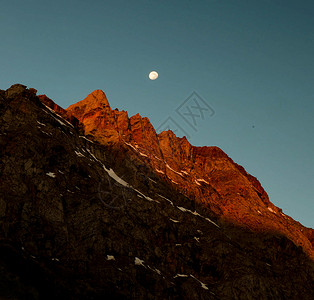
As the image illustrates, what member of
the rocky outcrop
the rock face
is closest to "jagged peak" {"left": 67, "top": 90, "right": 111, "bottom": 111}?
the rocky outcrop

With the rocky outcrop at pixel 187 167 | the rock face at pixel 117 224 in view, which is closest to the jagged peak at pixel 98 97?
the rocky outcrop at pixel 187 167

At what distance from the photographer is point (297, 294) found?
86375mm

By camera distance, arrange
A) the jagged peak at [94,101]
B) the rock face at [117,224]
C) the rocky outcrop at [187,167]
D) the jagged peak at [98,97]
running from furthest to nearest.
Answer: the jagged peak at [98,97] → the jagged peak at [94,101] → the rocky outcrop at [187,167] → the rock face at [117,224]

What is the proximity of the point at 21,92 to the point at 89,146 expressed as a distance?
22089mm

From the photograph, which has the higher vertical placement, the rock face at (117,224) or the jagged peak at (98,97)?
the jagged peak at (98,97)

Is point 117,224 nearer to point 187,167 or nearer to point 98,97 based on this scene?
point 187,167

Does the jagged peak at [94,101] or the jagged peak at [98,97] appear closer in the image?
the jagged peak at [94,101]

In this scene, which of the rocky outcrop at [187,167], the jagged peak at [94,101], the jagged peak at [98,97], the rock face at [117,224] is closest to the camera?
the rock face at [117,224]

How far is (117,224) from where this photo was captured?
2960 inches

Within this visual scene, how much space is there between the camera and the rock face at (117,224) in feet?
193

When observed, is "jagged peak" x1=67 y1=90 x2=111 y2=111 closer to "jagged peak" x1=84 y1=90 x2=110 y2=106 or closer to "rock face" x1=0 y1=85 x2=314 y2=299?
"jagged peak" x1=84 y1=90 x2=110 y2=106

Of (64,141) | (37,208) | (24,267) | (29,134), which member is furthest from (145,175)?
(24,267)

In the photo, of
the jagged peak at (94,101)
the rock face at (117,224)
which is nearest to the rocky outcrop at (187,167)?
the jagged peak at (94,101)

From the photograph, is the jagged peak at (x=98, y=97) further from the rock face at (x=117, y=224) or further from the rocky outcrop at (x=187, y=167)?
the rock face at (x=117, y=224)
